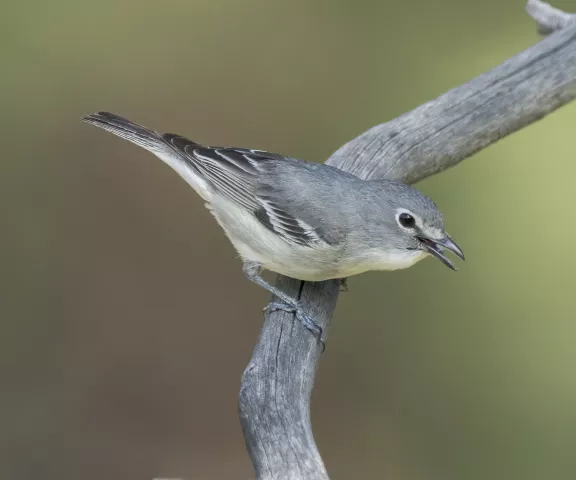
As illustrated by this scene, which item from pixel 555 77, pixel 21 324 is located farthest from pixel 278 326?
pixel 21 324

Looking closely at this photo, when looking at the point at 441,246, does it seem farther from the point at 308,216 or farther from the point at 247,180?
the point at 247,180

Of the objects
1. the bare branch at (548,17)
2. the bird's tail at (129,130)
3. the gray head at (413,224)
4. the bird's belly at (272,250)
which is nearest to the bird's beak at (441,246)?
the gray head at (413,224)

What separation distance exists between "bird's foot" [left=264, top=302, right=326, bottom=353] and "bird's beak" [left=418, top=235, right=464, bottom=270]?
48cm

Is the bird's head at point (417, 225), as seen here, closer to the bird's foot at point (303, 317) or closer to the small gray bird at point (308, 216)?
the small gray bird at point (308, 216)

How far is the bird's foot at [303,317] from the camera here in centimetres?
264

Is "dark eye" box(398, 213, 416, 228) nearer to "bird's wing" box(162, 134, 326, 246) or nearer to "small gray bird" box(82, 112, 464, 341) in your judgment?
"small gray bird" box(82, 112, 464, 341)

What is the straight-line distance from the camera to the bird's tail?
122 inches

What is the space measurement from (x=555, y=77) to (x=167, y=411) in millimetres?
2683

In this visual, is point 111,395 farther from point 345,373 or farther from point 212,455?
point 345,373

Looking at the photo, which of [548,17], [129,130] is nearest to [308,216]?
[129,130]

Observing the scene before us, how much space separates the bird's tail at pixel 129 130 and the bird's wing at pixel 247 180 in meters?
0.06

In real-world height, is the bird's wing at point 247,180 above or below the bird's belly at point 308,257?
above

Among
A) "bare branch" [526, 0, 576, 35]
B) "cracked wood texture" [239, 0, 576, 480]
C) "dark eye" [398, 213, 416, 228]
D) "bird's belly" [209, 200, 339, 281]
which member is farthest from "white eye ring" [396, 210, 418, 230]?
"bare branch" [526, 0, 576, 35]

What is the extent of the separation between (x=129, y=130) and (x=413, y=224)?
4.21 ft
